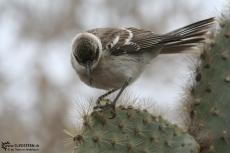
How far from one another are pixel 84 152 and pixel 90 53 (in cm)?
151

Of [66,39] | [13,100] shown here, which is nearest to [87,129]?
[13,100]

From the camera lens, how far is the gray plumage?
16.6 ft

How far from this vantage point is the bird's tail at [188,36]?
495 centimetres

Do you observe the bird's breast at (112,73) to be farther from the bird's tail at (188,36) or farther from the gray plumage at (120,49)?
the bird's tail at (188,36)

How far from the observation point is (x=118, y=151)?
371cm

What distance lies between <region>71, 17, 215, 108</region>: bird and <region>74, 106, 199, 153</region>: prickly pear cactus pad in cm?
99

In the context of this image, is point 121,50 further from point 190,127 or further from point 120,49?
point 190,127

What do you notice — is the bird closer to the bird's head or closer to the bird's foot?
the bird's head

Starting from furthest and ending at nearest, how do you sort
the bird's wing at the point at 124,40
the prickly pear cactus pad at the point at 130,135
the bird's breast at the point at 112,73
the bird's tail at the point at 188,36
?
the bird's wing at the point at 124,40, the bird's breast at the point at 112,73, the bird's tail at the point at 188,36, the prickly pear cactus pad at the point at 130,135

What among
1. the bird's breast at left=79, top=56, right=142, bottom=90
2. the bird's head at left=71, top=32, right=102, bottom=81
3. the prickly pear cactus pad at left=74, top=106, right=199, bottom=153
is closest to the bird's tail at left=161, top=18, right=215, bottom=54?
the bird's breast at left=79, top=56, right=142, bottom=90

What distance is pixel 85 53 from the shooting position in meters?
5.07

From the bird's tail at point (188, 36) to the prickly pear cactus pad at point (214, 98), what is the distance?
2.62ft

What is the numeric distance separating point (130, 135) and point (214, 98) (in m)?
0.58

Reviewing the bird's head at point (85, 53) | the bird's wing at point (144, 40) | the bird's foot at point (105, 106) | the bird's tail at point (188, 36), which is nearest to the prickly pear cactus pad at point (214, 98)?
the bird's foot at point (105, 106)
